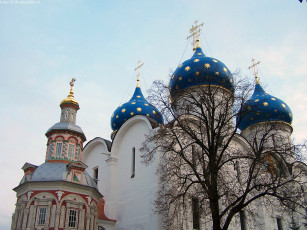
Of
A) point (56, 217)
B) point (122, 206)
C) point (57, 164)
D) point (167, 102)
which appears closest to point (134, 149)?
point (122, 206)

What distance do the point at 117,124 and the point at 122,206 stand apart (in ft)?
21.6

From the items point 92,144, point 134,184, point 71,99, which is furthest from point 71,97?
point 134,184

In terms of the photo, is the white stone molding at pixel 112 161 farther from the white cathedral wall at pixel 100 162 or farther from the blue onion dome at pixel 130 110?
the blue onion dome at pixel 130 110

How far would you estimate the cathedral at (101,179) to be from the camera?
11.9 metres

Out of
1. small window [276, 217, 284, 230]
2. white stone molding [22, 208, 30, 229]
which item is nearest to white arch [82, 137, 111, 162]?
white stone molding [22, 208, 30, 229]

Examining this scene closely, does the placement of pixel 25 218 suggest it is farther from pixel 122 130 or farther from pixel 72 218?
pixel 122 130

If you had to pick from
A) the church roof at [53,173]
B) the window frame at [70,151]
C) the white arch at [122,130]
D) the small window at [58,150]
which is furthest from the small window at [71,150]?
the white arch at [122,130]

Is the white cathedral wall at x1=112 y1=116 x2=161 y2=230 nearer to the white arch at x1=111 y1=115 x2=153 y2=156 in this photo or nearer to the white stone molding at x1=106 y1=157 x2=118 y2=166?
the white arch at x1=111 y1=115 x2=153 y2=156

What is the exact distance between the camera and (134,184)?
47.5 ft

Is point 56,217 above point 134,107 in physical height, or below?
below

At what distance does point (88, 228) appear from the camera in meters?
12.4

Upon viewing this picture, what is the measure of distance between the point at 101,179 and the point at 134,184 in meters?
2.65

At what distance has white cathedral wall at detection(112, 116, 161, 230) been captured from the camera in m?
13.1

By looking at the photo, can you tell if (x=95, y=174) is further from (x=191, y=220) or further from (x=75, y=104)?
(x=191, y=220)
